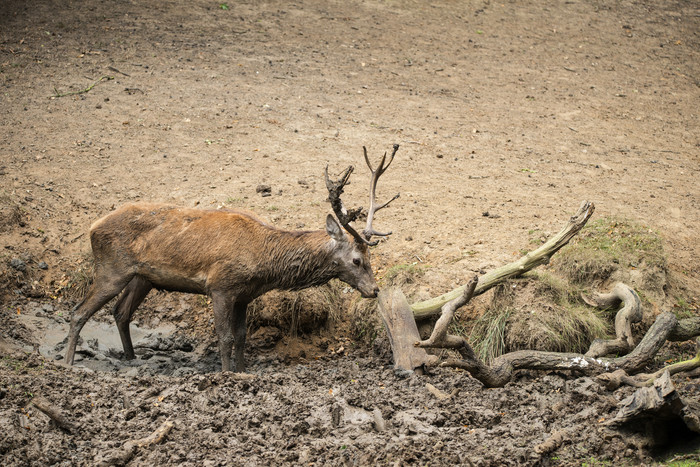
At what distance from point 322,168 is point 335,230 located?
335 cm

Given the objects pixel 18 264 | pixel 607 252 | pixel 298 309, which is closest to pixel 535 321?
pixel 607 252

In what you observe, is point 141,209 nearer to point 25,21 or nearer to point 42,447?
point 42,447

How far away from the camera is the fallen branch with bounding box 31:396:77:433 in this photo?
529 centimetres

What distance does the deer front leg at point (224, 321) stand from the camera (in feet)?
23.7

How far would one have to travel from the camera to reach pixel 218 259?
723cm

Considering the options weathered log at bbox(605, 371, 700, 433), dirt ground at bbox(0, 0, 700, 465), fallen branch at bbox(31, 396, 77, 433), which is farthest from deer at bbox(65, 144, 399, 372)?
weathered log at bbox(605, 371, 700, 433)

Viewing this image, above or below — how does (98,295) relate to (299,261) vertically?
below

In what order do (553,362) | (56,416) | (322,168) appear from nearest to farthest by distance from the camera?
1. (56,416)
2. (553,362)
3. (322,168)

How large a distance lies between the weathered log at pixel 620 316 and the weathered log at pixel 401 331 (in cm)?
159

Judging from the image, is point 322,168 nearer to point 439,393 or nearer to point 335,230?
point 335,230

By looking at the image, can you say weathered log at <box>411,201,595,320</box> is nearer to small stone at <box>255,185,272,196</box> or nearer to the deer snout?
the deer snout

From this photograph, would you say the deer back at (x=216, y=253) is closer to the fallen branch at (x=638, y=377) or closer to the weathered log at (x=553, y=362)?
the weathered log at (x=553, y=362)

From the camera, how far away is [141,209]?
24.7 feet

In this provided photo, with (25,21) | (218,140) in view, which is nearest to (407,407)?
(218,140)
